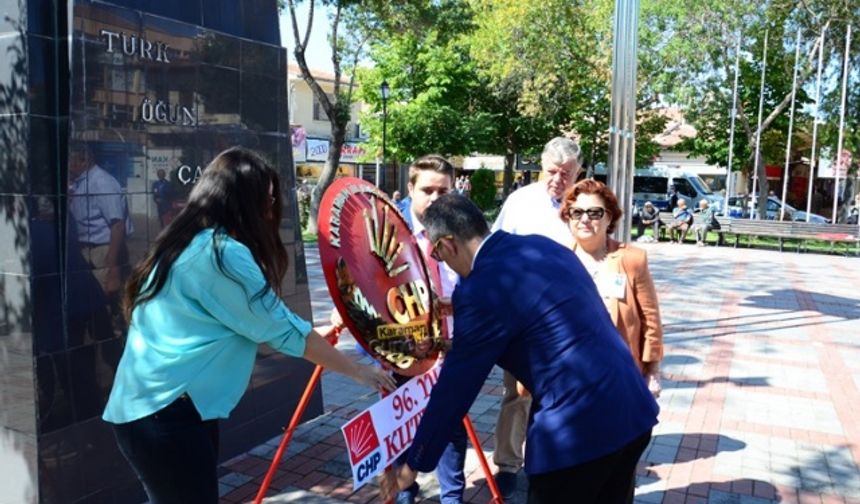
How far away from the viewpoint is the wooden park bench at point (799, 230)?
16.9 metres

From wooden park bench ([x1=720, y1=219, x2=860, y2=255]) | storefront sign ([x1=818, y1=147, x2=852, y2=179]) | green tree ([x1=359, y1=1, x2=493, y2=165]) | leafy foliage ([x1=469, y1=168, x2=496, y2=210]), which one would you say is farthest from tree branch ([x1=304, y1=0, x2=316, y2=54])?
leafy foliage ([x1=469, y1=168, x2=496, y2=210])

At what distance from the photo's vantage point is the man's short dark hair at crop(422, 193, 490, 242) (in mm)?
2053

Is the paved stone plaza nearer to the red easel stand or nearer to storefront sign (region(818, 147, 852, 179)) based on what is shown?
the red easel stand

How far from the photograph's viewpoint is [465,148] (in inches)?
1017

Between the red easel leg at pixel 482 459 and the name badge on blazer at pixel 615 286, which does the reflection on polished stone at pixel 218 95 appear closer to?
the red easel leg at pixel 482 459

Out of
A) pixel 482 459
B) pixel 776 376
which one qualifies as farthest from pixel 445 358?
pixel 776 376

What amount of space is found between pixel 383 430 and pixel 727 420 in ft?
11.3

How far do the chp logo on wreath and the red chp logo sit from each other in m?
0.29

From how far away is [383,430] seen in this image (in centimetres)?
259

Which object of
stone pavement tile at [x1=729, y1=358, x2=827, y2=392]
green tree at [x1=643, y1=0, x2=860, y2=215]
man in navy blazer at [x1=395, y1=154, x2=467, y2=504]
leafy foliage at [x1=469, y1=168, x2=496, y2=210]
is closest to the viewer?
man in navy blazer at [x1=395, y1=154, x2=467, y2=504]

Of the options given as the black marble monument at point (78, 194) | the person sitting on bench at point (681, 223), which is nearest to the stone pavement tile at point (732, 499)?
the black marble monument at point (78, 194)

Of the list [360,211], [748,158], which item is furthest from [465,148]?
[360,211]

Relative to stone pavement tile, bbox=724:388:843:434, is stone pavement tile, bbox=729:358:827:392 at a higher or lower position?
Answer: higher

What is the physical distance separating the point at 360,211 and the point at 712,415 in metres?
3.67
